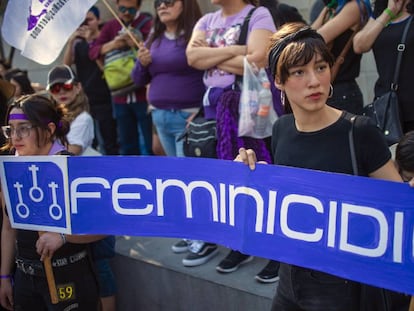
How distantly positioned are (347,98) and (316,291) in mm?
1465

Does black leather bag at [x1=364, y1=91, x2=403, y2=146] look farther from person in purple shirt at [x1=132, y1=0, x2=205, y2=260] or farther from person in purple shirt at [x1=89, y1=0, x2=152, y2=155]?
person in purple shirt at [x1=89, y1=0, x2=152, y2=155]

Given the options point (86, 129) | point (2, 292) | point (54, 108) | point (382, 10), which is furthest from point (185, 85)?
point (2, 292)

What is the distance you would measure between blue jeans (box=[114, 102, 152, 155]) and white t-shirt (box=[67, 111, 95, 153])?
3.31ft

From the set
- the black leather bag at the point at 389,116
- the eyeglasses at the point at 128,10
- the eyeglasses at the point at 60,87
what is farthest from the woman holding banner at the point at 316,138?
the eyeglasses at the point at 128,10

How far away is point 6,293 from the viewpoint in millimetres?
3182

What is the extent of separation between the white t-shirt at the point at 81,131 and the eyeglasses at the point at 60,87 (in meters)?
0.23

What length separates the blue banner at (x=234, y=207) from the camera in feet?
6.11

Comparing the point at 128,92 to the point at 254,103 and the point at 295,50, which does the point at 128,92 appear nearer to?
the point at 254,103

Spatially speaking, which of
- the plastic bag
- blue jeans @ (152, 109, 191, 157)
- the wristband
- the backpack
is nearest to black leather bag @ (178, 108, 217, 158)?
the plastic bag

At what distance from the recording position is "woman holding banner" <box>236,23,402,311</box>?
1979 mm

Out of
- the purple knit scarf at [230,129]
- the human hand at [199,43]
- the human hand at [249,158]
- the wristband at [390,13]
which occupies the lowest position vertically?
the purple knit scarf at [230,129]

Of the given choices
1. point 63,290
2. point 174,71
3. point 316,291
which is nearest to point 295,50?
point 316,291

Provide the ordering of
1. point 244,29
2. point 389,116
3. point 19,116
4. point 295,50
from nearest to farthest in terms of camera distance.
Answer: point 295,50 → point 19,116 → point 389,116 → point 244,29

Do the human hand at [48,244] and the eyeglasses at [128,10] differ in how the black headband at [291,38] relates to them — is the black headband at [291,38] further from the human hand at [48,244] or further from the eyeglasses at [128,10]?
the eyeglasses at [128,10]
